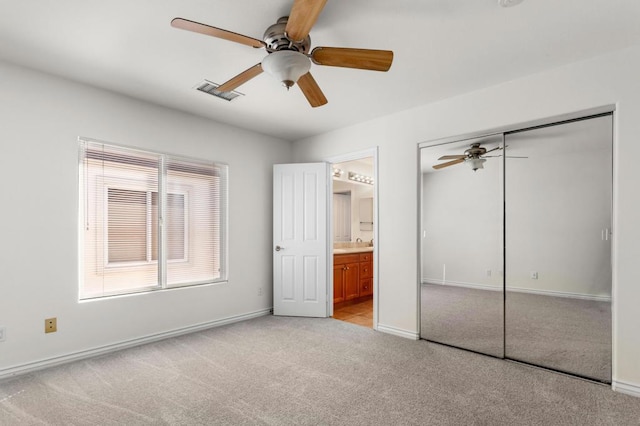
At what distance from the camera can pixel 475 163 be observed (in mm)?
3393

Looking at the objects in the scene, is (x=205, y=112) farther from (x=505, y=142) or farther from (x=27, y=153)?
(x=505, y=142)

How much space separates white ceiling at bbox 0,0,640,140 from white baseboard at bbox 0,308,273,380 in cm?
250

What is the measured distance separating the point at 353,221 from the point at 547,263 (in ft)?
12.6

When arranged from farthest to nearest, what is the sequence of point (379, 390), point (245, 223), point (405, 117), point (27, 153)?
point (245, 223) → point (405, 117) → point (27, 153) → point (379, 390)

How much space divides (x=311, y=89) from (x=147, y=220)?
2353 millimetres

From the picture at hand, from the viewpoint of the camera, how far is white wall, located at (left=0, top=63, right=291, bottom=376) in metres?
2.75

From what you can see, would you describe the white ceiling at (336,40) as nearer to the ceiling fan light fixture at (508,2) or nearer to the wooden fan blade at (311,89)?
the ceiling fan light fixture at (508,2)

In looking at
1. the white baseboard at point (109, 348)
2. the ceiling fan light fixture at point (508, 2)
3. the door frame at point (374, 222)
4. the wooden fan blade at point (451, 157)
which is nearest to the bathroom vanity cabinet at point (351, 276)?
the door frame at point (374, 222)

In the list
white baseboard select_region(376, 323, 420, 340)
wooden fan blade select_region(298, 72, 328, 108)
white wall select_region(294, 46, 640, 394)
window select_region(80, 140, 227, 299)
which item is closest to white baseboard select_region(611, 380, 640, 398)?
white wall select_region(294, 46, 640, 394)

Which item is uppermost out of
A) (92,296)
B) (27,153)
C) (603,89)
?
(603,89)

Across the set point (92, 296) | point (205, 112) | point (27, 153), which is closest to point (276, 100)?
point (205, 112)

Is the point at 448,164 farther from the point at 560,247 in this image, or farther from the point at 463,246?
the point at 560,247

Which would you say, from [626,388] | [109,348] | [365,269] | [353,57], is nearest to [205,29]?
[353,57]

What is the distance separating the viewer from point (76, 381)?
105 inches
